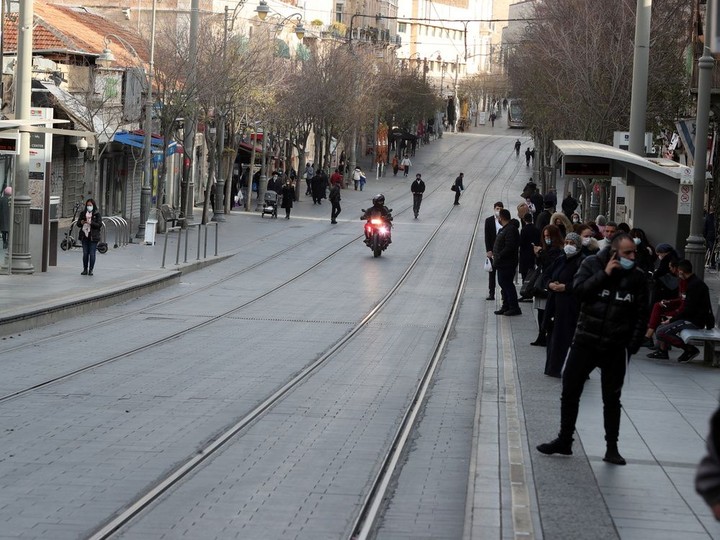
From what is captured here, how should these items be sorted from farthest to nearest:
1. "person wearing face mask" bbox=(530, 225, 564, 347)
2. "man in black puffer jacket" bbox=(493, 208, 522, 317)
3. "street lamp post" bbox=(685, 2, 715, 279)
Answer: "man in black puffer jacket" bbox=(493, 208, 522, 317), "street lamp post" bbox=(685, 2, 715, 279), "person wearing face mask" bbox=(530, 225, 564, 347)

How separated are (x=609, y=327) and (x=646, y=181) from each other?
1323cm

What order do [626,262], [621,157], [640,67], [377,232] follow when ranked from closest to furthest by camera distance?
1. [626,262]
2. [621,157]
3. [640,67]
4. [377,232]

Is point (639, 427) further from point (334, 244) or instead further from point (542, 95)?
point (542, 95)

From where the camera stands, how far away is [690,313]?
1612 cm

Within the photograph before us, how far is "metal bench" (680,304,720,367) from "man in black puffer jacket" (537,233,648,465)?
6611mm

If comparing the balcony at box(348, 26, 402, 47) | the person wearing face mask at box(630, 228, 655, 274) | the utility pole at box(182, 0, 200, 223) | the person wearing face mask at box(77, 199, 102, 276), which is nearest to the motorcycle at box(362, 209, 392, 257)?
the utility pole at box(182, 0, 200, 223)

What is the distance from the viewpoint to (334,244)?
3838 cm

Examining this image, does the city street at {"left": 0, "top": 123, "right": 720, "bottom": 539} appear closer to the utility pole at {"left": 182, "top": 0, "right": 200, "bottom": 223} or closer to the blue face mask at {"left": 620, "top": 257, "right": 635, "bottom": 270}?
the blue face mask at {"left": 620, "top": 257, "right": 635, "bottom": 270}

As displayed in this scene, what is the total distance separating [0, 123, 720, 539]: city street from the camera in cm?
807

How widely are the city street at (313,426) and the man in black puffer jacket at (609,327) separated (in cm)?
36

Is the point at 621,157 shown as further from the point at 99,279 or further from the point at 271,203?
the point at 271,203

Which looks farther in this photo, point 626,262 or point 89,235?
point 89,235

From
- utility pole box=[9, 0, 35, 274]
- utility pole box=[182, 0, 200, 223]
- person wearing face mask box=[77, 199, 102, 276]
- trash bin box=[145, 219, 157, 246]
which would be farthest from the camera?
utility pole box=[182, 0, 200, 223]

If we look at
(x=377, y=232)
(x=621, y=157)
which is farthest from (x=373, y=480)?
(x=377, y=232)
